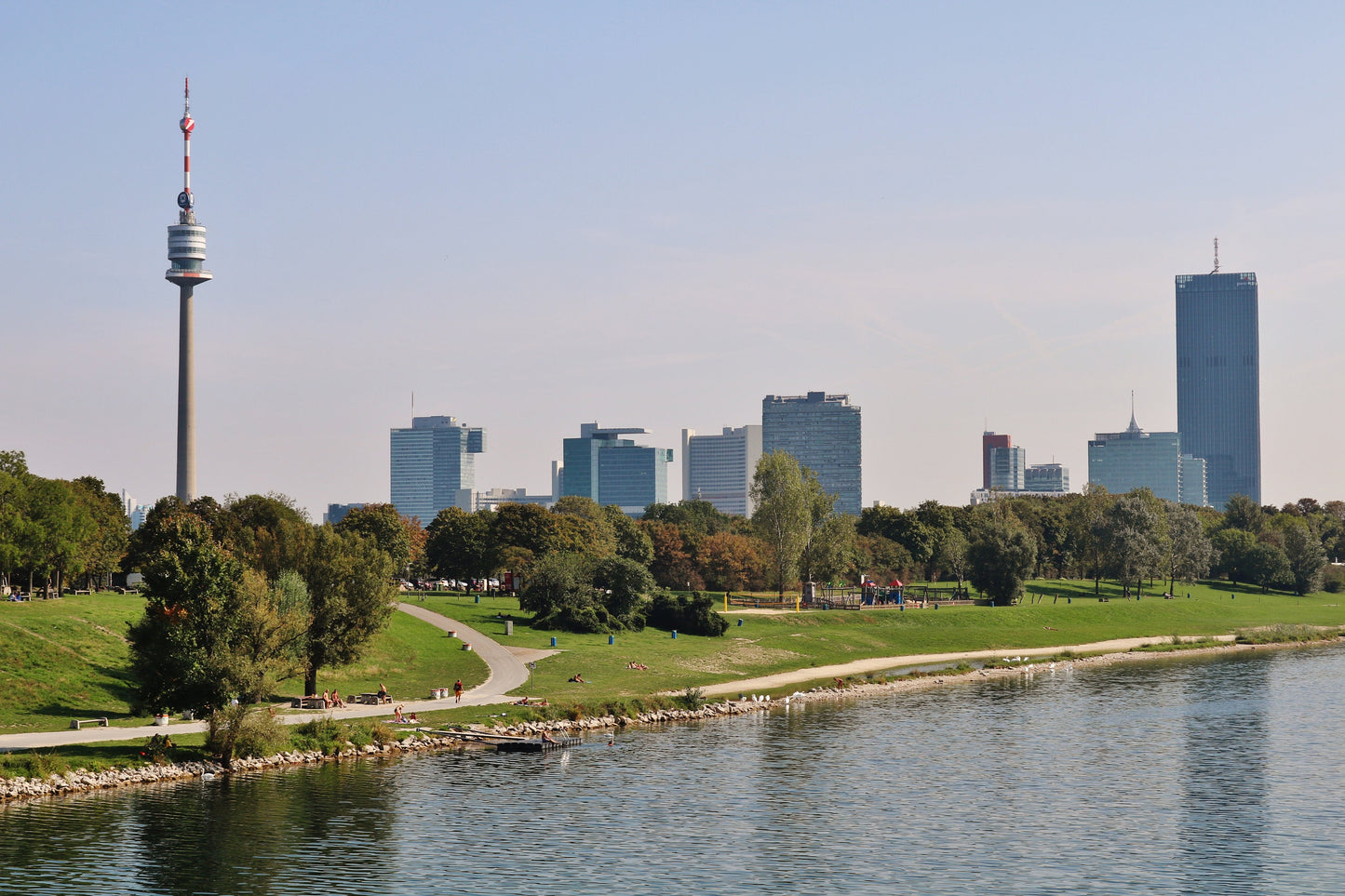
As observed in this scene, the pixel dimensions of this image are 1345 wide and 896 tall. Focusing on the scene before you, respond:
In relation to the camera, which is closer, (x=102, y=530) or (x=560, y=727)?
(x=560, y=727)

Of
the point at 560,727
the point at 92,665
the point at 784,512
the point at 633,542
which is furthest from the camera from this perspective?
the point at 633,542

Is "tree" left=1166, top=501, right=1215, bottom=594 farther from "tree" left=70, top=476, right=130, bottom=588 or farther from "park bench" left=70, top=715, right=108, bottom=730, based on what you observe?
"park bench" left=70, top=715, right=108, bottom=730

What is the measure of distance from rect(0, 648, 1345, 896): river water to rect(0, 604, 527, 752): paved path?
6834mm

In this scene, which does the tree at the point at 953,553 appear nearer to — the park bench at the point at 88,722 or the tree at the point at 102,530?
the tree at the point at 102,530

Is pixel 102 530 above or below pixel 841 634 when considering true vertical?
above

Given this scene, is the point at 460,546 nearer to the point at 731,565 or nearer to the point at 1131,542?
the point at 731,565

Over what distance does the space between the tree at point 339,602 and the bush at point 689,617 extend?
4183 cm

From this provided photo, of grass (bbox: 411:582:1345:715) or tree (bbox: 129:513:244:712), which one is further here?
grass (bbox: 411:582:1345:715)

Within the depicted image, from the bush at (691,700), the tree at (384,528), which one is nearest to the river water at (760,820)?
the bush at (691,700)

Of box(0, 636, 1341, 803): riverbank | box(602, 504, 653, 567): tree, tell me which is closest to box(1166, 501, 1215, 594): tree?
box(0, 636, 1341, 803): riverbank

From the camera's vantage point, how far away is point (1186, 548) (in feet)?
617

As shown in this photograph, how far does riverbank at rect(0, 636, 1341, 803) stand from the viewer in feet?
186

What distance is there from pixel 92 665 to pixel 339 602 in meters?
14.8

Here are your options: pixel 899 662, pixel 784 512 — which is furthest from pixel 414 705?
pixel 784 512
